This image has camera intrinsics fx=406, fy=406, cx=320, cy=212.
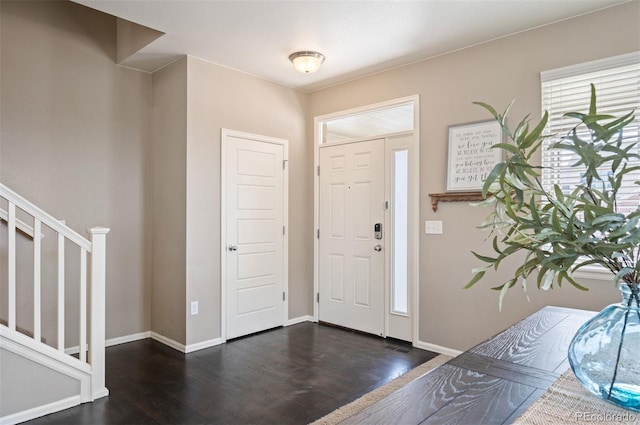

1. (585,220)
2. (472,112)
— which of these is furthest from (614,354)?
(472,112)

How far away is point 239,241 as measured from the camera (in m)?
4.04

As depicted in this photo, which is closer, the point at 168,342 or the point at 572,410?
the point at 572,410

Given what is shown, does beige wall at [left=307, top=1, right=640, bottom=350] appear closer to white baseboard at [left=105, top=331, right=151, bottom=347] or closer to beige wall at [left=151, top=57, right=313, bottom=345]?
beige wall at [left=151, top=57, right=313, bottom=345]

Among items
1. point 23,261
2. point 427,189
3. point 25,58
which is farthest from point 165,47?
point 427,189

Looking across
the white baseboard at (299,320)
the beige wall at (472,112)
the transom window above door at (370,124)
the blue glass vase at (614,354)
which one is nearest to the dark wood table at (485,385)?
the blue glass vase at (614,354)

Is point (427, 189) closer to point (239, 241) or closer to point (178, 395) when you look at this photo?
point (239, 241)

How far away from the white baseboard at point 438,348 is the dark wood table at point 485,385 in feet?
6.36

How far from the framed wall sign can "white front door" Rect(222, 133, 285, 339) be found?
1.81 metres

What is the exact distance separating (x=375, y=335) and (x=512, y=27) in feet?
9.69

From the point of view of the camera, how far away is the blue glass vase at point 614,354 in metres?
0.97

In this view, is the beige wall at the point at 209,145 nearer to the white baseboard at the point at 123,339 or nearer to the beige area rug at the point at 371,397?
the white baseboard at the point at 123,339

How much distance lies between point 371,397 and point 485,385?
1.69 metres

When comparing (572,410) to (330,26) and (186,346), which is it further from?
(186,346)

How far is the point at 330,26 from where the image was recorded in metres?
3.07
